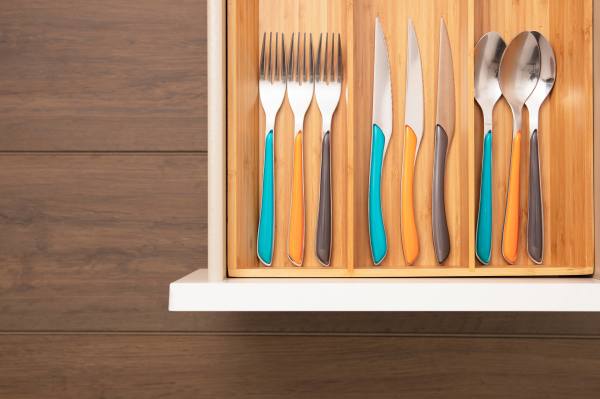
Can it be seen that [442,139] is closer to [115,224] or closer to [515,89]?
[515,89]

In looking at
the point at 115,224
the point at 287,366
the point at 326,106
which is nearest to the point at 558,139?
the point at 326,106

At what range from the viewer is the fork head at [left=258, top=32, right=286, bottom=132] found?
60 cm

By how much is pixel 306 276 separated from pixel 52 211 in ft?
1.32

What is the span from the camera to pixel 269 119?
611 millimetres

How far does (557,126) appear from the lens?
60 centimetres

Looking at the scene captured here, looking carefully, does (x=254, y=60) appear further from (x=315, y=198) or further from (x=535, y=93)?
(x=535, y=93)

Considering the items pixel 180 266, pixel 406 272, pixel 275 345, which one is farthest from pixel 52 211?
pixel 406 272

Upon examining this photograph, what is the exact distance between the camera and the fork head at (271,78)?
60 centimetres

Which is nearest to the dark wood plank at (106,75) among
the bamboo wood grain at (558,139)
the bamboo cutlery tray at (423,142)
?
the bamboo cutlery tray at (423,142)

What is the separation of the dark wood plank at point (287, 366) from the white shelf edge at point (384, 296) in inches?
10.8

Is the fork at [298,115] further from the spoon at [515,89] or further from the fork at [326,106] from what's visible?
the spoon at [515,89]

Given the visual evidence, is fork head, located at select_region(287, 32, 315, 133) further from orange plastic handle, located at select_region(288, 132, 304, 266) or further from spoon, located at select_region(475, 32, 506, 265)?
spoon, located at select_region(475, 32, 506, 265)

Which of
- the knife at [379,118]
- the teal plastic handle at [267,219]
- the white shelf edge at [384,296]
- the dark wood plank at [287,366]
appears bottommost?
the dark wood plank at [287,366]

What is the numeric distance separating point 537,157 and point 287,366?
408 mm
